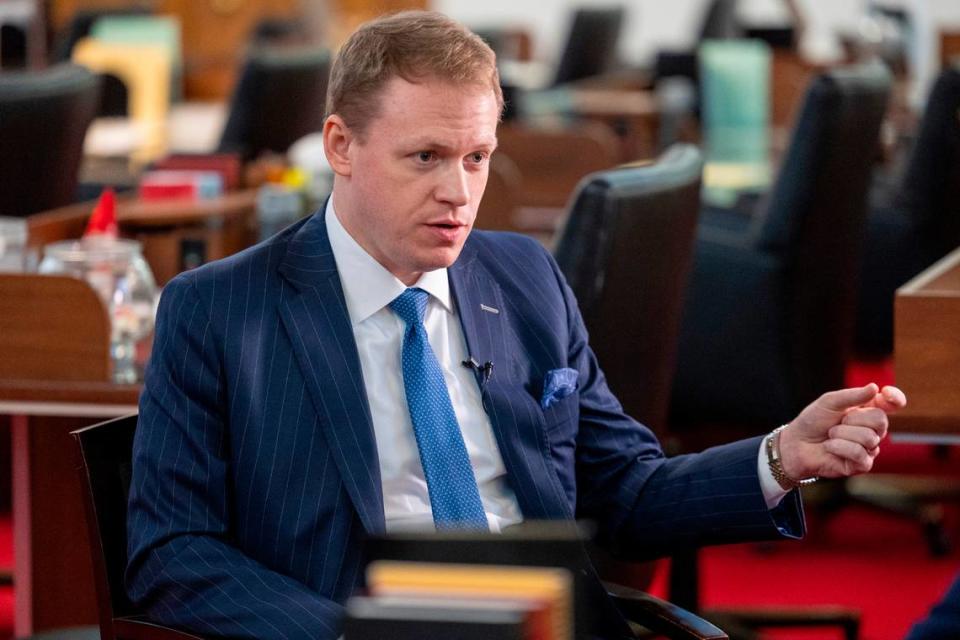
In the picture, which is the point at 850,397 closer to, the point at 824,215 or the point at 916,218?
the point at 824,215

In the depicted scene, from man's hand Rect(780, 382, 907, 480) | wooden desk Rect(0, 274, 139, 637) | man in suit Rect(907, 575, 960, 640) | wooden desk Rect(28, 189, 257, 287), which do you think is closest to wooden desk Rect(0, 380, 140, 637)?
wooden desk Rect(0, 274, 139, 637)

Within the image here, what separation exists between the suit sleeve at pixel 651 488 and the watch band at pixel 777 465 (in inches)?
1.0

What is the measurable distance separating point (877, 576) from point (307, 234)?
246 centimetres

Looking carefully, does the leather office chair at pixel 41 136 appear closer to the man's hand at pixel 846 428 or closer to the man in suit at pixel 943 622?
the man's hand at pixel 846 428

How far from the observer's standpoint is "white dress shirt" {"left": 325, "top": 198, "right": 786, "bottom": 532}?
1968 mm

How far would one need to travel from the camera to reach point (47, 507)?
2787 millimetres

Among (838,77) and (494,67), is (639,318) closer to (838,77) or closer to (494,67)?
(494,67)

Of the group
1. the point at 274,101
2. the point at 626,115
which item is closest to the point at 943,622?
the point at 274,101

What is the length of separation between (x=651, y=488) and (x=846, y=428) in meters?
0.34

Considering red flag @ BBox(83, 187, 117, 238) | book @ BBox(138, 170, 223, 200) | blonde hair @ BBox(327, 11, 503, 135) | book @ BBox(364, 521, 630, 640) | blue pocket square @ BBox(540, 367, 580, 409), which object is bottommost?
book @ BBox(138, 170, 223, 200)

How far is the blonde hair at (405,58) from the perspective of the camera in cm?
186

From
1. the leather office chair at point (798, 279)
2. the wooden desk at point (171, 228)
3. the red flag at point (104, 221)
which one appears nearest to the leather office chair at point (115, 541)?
the red flag at point (104, 221)

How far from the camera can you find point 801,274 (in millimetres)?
4020

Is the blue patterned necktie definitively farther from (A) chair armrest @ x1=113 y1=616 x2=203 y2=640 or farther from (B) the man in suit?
(B) the man in suit
